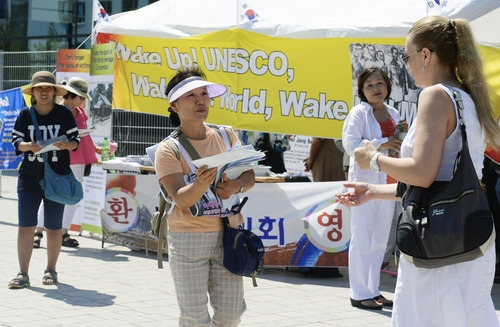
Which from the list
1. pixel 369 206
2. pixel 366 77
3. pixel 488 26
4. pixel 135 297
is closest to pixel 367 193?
pixel 369 206

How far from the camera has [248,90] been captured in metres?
8.79

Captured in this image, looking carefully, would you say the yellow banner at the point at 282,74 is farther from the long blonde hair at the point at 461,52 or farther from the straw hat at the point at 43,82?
the long blonde hair at the point at 461,52

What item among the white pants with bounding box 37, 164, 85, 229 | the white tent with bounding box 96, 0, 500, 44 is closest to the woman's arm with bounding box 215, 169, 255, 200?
the white tent with bounding box 96, 0, 500, 44

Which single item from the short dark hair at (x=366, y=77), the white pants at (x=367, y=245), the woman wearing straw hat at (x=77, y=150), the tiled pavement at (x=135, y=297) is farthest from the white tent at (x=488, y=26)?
the woman wearing straw hat at (x=77, y=150)

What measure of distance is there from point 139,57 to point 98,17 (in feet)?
5.02

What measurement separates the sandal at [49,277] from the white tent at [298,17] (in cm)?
271

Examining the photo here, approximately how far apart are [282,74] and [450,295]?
5375 millimetres

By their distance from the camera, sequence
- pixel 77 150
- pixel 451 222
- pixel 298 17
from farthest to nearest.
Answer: pixel 77 150 < pixel 298 17 < pixel 451 222

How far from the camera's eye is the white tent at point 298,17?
7688 mm

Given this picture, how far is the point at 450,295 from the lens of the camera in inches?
134

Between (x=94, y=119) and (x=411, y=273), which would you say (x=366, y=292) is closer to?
(x=411, y=273)

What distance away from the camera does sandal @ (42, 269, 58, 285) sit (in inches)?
314

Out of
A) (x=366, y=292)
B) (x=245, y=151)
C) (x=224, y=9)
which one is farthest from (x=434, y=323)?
(x=224, y=9)

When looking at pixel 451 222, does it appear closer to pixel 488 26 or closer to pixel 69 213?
pixel 488 26
